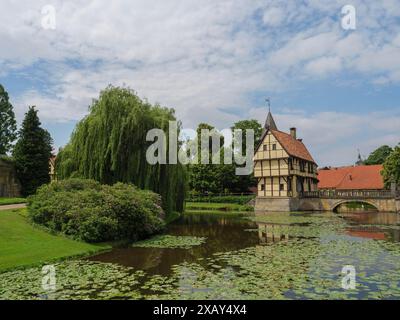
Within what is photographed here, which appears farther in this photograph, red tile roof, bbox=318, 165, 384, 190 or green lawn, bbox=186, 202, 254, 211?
red tile roof, bbox=318, 165, 384, 190

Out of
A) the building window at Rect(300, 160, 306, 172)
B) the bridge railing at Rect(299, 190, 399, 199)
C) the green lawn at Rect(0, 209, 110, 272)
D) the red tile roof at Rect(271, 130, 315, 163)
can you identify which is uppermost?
the red tile roof at Rect(271, 130, 315, 163)

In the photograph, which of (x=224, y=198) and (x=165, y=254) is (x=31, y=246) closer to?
(x=165, y=254)

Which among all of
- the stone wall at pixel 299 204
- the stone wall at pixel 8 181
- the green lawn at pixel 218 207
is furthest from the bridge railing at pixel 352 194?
the stone wall at pixel 8 181

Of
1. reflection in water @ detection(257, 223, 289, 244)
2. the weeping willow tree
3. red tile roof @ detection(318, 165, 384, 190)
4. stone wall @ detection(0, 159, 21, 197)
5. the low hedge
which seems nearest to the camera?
reflection in water @ detection(257, 223, 289, 244)

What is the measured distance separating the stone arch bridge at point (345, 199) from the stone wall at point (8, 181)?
31017 millimetres

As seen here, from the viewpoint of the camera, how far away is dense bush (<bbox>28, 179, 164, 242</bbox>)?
15781 mm

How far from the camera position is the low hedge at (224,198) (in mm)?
46475

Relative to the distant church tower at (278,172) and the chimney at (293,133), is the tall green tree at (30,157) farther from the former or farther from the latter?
the chimney at (293,133)

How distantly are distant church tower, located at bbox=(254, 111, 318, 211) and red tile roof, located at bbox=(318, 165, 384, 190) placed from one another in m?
9.73

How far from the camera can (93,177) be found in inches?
914

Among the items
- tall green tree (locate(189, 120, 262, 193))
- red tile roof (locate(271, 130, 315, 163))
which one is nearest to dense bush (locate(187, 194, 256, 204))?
tall green tree (locate(189, 120, 262, 193))

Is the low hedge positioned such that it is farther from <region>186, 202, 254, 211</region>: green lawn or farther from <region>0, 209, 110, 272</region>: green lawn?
<region>0, 209, 110, 272</region>: green lawn
